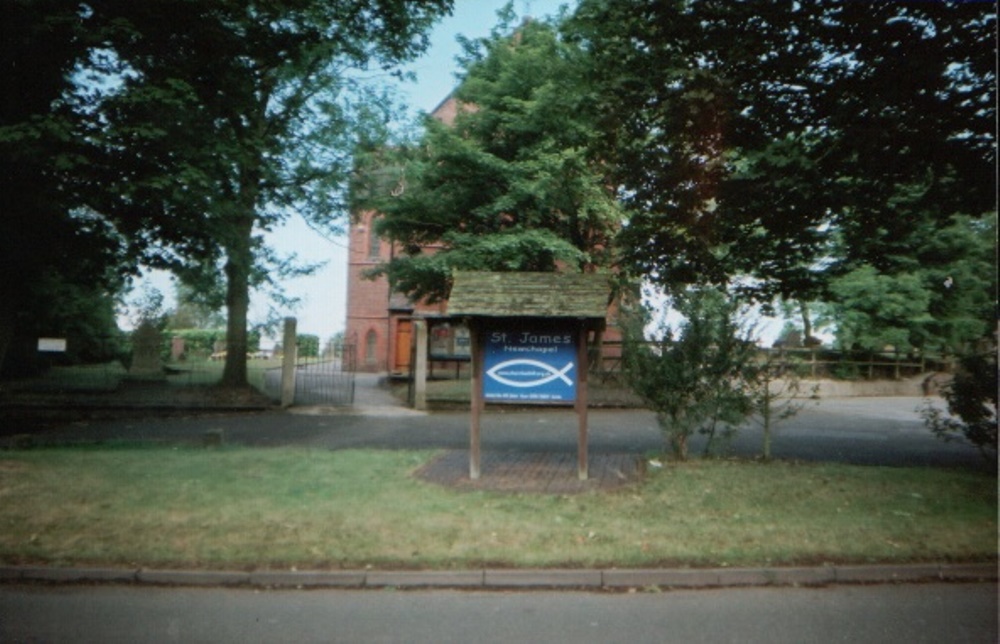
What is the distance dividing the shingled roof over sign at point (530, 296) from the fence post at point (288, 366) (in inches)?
431

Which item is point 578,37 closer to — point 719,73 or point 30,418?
point 719,73

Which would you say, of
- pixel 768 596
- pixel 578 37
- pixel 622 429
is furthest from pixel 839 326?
pixel 768 596

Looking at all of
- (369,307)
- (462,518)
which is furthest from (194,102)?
(369,307)

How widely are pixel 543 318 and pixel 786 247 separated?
18.4 feet

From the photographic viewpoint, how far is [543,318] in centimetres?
1037

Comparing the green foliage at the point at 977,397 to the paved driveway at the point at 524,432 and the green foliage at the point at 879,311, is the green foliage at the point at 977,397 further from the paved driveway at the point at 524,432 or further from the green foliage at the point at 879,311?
the green foliage at the point at 879,311

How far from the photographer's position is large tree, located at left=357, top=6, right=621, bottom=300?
2133cm

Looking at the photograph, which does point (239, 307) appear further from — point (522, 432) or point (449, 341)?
point (449, 341)

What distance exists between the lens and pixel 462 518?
7.79 metres

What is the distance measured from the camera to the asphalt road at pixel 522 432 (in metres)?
13.3

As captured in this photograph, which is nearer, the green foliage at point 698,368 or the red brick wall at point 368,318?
the green foliage at point 698,368

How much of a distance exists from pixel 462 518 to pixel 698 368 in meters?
5.00

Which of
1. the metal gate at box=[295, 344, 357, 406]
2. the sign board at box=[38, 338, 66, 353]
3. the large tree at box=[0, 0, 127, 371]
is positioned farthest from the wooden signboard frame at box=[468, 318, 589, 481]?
the sign board at box=[38, 338, 66, 353]

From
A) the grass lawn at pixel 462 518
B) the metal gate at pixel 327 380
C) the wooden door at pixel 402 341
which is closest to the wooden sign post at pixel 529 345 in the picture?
the grass lawn at pixel 462 518
